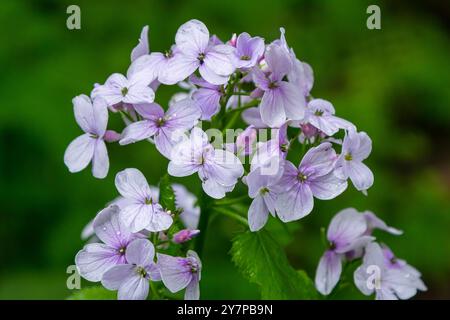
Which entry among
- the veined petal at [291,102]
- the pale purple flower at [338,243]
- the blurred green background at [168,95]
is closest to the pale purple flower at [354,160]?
the veined petal at [291,102]

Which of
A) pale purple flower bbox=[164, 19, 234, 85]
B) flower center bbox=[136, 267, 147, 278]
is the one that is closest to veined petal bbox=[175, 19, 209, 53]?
pale purple flower bbox=[164, 19, 234, 85]

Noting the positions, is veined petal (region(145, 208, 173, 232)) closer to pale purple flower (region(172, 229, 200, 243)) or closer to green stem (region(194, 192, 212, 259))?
pale purple flower (region(172, 229, 200, 243))

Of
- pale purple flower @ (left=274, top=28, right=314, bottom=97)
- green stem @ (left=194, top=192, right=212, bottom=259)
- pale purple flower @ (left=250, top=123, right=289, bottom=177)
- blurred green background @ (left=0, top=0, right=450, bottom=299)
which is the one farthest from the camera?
blurred green background @ (left=0, top=0, right=450, bottom=299)

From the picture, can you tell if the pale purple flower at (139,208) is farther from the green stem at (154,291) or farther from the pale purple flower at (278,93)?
the pale purple flower at (278,93)

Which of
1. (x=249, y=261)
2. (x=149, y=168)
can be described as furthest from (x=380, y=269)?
(x=149, y=168)

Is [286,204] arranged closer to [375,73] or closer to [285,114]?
[285,114]
